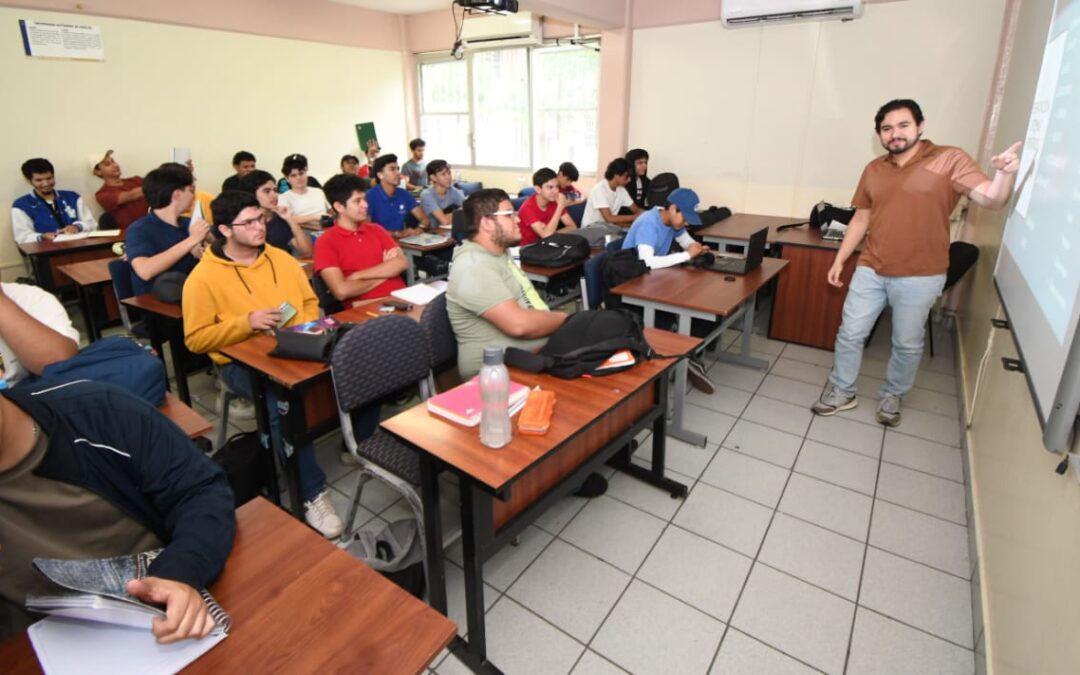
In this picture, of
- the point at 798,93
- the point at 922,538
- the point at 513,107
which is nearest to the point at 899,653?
the point at 922,538

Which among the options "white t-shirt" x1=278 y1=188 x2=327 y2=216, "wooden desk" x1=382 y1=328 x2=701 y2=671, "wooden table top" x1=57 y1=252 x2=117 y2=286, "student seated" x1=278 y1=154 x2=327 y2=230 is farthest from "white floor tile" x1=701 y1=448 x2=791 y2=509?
"white t-shirt" x1=278 y1=188 x2=327 y2=216

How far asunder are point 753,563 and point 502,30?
273 inches

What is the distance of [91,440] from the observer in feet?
3.62

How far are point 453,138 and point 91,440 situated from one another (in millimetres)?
7832

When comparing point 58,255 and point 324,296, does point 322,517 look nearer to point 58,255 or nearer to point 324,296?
point 324,296

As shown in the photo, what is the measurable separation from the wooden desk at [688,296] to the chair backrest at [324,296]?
1.62 m

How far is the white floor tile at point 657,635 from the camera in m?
1.80

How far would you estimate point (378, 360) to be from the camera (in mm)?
2105

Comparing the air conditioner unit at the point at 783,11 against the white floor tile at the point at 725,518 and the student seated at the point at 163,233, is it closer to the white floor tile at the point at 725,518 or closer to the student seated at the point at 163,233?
the white floor tile at the point at 725,518

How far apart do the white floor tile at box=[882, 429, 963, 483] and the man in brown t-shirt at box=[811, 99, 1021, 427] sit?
17 centimetres

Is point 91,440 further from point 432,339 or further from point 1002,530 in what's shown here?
point 1002,530

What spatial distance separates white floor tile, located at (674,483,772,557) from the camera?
7.64 feet

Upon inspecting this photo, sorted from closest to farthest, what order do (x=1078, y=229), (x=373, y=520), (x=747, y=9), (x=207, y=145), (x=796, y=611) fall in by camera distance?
(x=1078, y=229) → (x=796, y=611) → (x=373, y=520) → (x=747, y=9) → (x=207, y=145)

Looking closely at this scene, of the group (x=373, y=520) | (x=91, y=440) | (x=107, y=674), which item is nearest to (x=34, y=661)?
(x=107, y=674)
